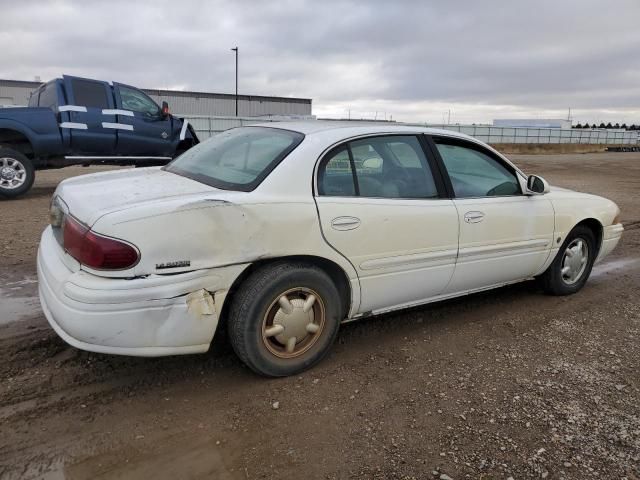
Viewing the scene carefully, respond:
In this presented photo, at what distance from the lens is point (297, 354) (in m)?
3.05

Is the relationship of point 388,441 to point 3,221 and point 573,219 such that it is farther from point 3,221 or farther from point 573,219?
point 3,221

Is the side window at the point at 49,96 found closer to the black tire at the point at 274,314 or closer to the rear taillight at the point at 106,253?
the rear taillight at the point at 106,253

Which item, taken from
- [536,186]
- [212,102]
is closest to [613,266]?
[536,186]

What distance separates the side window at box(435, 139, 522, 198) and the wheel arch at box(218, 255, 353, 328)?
1127 mm

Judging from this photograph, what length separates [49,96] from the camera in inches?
365

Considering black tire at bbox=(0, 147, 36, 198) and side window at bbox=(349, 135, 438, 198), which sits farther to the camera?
black tire at bbox=(0, 147, 36, 198)

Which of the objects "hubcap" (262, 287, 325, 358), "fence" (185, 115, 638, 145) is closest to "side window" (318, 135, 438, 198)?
"hubcap" (262, 287, 325, 358)

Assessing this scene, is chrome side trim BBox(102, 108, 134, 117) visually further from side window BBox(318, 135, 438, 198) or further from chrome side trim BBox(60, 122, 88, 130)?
side window BBox(318, 135, 438, 198)

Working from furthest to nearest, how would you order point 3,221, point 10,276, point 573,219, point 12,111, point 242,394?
point 12,111 → point 3,221 → point 10,276 → point 573,219 → point 242,394

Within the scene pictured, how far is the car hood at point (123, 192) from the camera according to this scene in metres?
2.62

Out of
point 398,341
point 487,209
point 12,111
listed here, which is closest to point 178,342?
point 398,341

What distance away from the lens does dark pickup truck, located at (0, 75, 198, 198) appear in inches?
346

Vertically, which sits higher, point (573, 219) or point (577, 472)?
point (573, 219)

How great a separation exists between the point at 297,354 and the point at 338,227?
81cm
